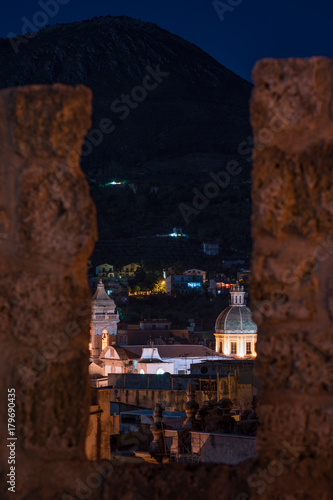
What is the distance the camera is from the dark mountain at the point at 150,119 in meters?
97.2

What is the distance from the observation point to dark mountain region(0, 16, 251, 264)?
9719 centimetres

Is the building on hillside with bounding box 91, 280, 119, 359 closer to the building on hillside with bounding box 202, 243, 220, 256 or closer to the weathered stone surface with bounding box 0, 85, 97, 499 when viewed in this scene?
the building on hillside with bounding box 202, 243, 220, 256

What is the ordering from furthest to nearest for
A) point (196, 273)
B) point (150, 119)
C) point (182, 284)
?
point (150, 119)
point (196, 273)
point (182, 284)

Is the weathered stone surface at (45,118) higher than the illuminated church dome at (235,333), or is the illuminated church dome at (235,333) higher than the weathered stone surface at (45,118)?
the illuminated church dome at (235,333)

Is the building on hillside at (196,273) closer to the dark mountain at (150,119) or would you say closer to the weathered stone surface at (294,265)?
the dark mountain at (150,119)

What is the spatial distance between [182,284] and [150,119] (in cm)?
6811

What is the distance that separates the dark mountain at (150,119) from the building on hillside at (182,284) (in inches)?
574

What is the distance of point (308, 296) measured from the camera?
8.68ft

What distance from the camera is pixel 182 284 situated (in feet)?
238

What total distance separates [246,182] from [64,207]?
9889 cm

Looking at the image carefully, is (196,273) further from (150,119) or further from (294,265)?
(294,265)

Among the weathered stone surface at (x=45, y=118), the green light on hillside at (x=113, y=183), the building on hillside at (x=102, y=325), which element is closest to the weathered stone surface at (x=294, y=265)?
the weathered stone surface at (x=45, y=118)

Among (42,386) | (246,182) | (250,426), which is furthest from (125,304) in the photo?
(42,386)

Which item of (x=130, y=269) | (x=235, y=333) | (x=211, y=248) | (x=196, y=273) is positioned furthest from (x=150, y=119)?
(x=235, y=333)
